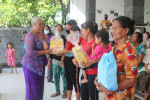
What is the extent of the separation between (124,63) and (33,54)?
1.63m

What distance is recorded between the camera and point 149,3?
907 cm

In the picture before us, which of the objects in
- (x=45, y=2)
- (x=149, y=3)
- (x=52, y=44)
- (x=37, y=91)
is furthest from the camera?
(x=45, y=2)

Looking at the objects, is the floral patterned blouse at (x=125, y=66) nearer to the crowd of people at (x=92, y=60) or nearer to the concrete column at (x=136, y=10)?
the crowd of people at (x=92, y=60)

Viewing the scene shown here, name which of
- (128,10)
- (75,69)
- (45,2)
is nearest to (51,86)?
(75,69)

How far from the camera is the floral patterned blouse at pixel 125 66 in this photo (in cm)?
146

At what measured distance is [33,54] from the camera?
8.83ft

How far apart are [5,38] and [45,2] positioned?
19.0ft

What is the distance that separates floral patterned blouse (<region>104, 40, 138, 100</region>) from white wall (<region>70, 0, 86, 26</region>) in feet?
28.5

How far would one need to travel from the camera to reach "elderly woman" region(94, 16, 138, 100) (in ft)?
4.79

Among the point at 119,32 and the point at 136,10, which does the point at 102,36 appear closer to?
the point at 119,32

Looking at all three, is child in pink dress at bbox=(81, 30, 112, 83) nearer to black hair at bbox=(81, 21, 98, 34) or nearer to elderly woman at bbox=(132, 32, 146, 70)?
black hair at bbox=(81, 21, 98, 34)

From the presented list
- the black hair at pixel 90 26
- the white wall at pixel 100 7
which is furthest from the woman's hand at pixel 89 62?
the white wall at pixel 100 7

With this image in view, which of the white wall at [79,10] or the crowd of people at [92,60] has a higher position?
the white wall at [79,10]

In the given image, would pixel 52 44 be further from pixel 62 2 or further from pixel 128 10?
pixel 62 2
